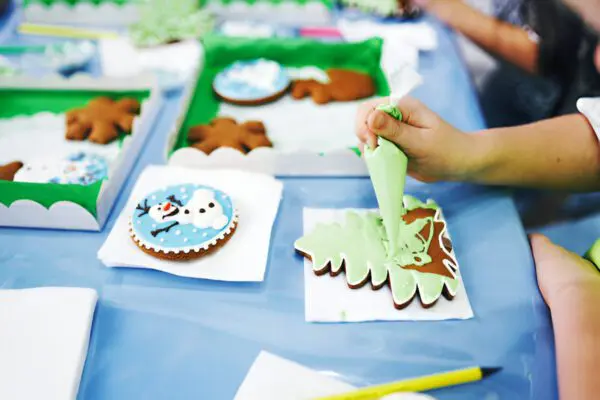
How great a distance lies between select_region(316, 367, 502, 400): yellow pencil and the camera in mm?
496

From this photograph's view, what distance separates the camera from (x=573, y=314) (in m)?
0.56

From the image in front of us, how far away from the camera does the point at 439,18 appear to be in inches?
48.5

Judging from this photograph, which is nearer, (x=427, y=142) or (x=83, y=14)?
(x=427, y=142)

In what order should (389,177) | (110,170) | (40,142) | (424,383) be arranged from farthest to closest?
(40,142)
(110,170)
(389,177)
(424,383)

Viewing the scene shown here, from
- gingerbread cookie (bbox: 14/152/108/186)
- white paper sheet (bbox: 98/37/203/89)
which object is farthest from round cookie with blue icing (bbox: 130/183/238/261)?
white paper sheet (bbox: 98/37/203/89)

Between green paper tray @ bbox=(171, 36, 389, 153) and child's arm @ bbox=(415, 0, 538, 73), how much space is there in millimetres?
313

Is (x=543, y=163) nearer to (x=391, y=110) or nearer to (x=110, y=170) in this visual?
(x=391, y=110)

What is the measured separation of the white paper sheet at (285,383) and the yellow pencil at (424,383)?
0.07 feet

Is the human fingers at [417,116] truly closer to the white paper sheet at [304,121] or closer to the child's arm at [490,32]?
the white paper sheet at [304,121]

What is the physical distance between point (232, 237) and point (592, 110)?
55 cm

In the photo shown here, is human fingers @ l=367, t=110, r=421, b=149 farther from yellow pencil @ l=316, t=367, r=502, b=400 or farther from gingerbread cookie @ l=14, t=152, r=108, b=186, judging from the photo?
gingerbread cookie @ l=14, t=152, r=108, b=186

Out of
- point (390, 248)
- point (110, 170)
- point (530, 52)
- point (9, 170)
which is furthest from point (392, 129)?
point (530, 52)

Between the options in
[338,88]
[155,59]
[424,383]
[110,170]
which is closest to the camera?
[424,383]

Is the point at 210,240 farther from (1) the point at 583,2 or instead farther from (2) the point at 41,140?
(1) the point at 583,2
